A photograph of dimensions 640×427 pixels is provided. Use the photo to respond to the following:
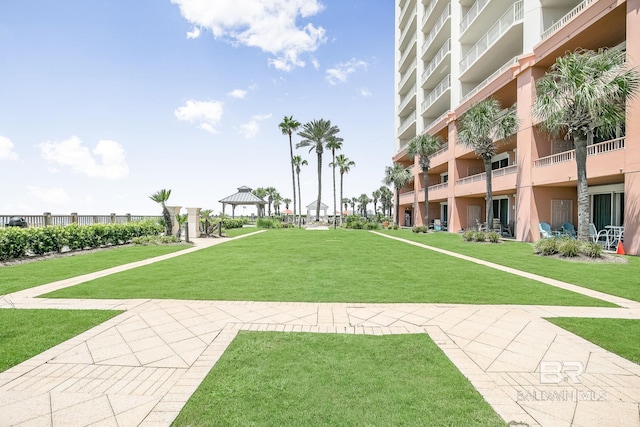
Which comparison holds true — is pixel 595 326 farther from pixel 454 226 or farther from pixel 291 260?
pixel 454 226

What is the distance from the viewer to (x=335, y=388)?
9.51ft

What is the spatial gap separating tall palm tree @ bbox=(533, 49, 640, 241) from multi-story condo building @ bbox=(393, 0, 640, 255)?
0.78 m

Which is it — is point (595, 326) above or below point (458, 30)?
below

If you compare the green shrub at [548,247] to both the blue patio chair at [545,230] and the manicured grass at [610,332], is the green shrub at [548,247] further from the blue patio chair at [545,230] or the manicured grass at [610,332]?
the manicured grass at [610,332]

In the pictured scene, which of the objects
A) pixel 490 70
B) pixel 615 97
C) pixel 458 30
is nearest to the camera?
pixel 615 97

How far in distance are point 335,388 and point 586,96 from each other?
14611 millimetres

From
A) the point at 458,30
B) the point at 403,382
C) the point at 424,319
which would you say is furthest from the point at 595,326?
the point at 458,30

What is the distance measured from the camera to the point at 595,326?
465cm

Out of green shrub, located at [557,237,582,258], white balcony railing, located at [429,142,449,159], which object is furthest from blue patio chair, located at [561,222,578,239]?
white balcony railing, located at [429,142,449,159]

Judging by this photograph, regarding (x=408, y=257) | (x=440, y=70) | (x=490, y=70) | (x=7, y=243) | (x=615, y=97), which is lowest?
(x=408, y=257)

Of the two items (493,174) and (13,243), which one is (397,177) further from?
(13,243)

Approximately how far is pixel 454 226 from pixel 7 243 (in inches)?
1141

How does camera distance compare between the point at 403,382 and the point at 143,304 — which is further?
the point at 143,304

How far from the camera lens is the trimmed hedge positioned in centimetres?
1099
